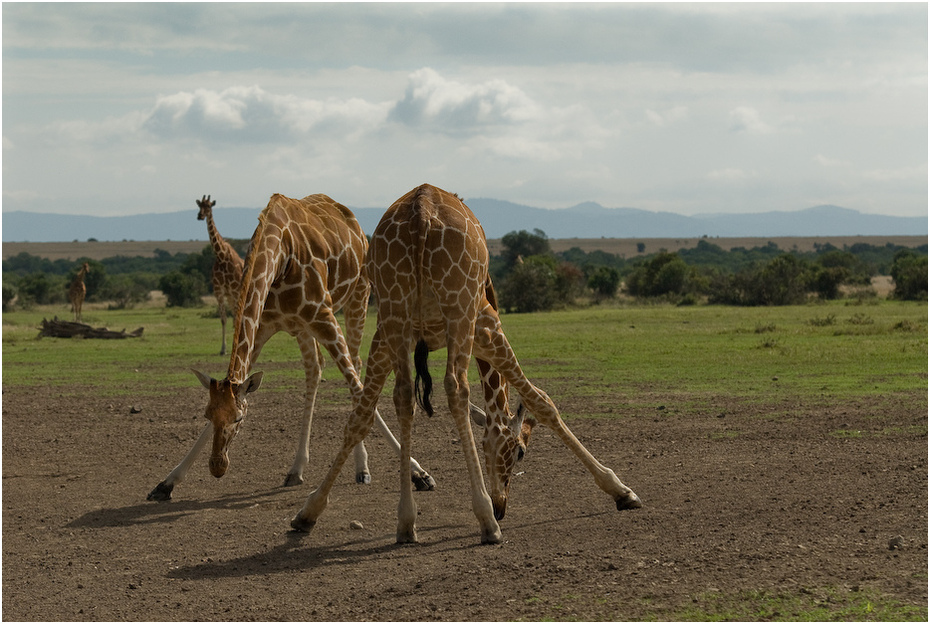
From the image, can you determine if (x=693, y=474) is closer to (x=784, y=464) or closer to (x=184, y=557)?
(x=784, y=464)

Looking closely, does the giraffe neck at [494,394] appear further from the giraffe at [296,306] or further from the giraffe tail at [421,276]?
the giraffe at [296,306]

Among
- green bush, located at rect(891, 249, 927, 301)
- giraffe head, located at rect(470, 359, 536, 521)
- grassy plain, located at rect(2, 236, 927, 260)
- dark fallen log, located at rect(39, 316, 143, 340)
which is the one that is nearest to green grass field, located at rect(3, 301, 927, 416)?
dark fallen log, located at rect(39, 316, 143, 340)

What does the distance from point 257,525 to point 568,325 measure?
2194 cm

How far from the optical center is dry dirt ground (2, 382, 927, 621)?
566 cm

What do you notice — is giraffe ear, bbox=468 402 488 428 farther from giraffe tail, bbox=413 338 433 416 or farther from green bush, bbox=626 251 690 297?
green bush, bbox=626 251 690 297

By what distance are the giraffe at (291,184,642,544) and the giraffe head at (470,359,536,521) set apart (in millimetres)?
15

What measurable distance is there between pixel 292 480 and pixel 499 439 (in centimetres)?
255

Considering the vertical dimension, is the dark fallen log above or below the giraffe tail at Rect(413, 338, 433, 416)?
below

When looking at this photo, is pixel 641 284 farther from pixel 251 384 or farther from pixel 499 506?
pixel 251 384

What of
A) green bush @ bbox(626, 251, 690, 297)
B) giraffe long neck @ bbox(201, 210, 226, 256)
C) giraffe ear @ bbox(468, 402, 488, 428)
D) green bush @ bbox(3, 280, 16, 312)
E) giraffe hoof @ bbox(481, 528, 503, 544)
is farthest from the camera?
green bush @ bbox(3, 280, 16, 312)

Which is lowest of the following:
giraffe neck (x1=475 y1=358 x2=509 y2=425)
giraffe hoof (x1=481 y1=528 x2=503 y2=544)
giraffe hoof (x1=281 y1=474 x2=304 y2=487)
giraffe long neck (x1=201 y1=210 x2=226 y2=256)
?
giraffe hoof (x1=281 y1=474 x2=304 y2=487)

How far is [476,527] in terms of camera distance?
7531 millimetres

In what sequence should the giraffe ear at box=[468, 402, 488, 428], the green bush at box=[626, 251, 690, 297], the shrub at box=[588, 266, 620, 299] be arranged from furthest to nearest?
the shrub at box=[588, 266, 620, 299], the green bush at box=[626, 251, 690, 297], the giraffe ear at box=[468, 402, 488, 428]

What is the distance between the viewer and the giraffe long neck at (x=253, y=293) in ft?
24.9
